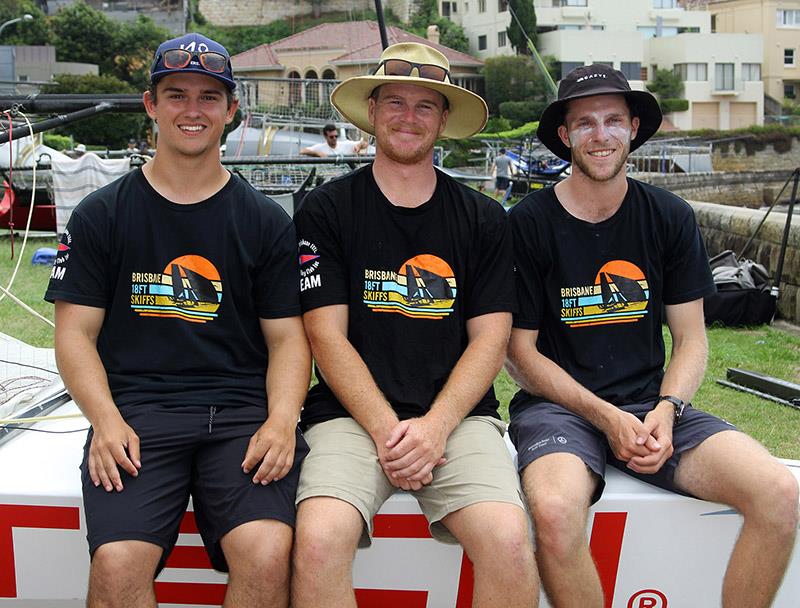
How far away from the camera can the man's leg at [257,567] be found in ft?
8.02

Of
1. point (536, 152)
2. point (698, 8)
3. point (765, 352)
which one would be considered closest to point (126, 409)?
point (765, 352)

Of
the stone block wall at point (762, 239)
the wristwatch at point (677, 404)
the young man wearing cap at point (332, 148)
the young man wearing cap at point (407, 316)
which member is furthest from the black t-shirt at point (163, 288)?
the young man wearing cap at point (332, 148)

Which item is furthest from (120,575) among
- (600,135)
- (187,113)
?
(600,135)

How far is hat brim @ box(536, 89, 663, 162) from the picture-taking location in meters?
3.21

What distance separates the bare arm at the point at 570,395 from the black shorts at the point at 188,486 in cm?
83

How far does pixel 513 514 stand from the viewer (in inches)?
101

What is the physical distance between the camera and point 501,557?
2.49 meters

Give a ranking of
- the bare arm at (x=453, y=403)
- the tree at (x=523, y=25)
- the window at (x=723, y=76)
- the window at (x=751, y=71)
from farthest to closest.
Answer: the window at (x=751, y=71) → the window at (x=723, y=76) → the tree at (x=523, y=25) → the bare arm at (x=453, y=403)

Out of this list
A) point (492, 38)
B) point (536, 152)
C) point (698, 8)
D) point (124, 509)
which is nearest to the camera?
point (124, 509)

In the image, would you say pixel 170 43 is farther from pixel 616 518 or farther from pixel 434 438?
pixel 616 518

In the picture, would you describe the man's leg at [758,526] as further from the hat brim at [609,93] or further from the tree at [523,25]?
the tree at [523,25]

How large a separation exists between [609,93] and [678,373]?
0.98 metres

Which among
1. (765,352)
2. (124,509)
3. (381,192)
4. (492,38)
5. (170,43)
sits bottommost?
(765,352)

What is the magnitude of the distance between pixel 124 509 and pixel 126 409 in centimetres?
39
